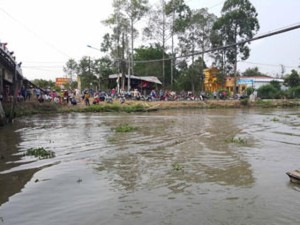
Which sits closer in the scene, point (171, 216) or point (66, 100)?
point (171, 216)

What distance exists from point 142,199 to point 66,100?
38481 mm

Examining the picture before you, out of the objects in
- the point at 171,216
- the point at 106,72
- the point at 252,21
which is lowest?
the point at 171,216

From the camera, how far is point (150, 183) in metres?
10.7

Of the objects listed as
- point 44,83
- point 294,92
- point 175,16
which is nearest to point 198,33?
point 175,16

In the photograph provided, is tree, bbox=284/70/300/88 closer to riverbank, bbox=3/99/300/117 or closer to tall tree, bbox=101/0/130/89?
riverbank, bbox=3/99/300/117

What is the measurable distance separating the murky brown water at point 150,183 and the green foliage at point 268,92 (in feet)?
158

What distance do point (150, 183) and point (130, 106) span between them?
34150 mm

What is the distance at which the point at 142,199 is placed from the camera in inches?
362

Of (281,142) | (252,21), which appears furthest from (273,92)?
(281,142)

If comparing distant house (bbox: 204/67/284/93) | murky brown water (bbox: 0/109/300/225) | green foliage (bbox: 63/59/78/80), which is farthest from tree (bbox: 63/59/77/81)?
murky brown water (bbox: 0/109/300/225)

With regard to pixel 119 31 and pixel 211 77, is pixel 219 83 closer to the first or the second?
pixel 211 77

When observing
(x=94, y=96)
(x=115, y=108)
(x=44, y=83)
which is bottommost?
(x=115, y=108)

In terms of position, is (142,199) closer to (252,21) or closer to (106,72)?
(252,21)

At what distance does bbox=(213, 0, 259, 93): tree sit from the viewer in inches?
2399
